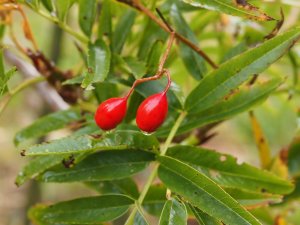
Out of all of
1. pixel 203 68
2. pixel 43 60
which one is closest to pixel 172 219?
pixel 203 68

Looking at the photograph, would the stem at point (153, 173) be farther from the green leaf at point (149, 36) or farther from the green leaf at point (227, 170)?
the green leaf at point (149, 36)

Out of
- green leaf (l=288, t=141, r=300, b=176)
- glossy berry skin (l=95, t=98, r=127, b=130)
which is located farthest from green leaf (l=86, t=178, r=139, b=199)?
green leaf (l=288, t=141, r=300, b=176)

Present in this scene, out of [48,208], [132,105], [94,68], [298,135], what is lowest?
[298,135]

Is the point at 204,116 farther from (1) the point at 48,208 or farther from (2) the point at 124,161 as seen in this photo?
(1) the point at 48,208

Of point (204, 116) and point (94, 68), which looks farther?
point (204, 116)

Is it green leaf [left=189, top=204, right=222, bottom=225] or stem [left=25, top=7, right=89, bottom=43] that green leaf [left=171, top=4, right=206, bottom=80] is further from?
green leaf [left=189, top=204, right=222, bottom=225]

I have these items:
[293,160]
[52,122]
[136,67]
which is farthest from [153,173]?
[293,160]
